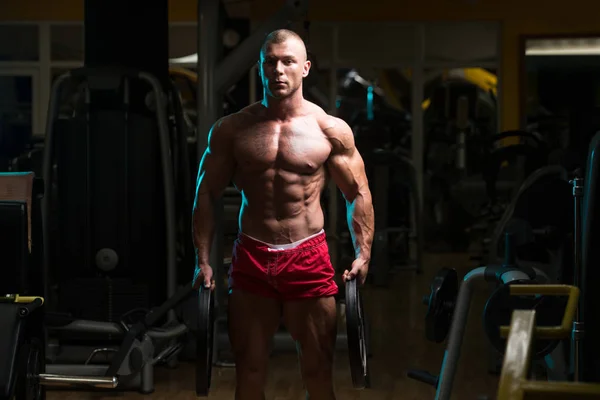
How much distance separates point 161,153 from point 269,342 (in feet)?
6.74

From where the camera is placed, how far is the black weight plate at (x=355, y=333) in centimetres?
269

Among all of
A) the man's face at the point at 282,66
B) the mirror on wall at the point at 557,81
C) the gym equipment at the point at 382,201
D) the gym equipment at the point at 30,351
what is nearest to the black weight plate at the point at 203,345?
the gym equipment at the point at 30,351

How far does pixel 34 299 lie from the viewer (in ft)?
10.9

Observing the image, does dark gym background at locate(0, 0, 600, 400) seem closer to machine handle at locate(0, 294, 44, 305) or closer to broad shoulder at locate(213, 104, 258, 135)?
machine handle at locate(0, 294, 44, 305)

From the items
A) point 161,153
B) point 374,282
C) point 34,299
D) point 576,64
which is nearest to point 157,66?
point 161,153

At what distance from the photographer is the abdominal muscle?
2.83 meters

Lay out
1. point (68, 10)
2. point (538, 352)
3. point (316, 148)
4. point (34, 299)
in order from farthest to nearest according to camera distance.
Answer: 1. point (68, 10)
2. point (34, 299)
3. point (538, 352)
4. point (316, 148)

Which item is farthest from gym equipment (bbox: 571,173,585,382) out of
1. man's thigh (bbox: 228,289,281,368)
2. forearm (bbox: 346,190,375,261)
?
man's thigh (bbox: 228,289,281,368)

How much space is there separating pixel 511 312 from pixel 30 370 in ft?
5.27

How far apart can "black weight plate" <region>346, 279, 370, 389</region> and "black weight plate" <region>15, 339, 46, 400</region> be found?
1181 mm

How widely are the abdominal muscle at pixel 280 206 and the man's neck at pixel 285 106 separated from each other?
17 centimetres

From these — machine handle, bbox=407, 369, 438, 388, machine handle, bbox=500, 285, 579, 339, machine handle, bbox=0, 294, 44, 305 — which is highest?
machine handle, bbox=500, 285, 579, 339

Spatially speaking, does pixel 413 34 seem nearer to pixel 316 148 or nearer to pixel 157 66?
pixel 157 66

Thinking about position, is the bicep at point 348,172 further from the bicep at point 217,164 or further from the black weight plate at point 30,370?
the black weight plate at point 30,370
